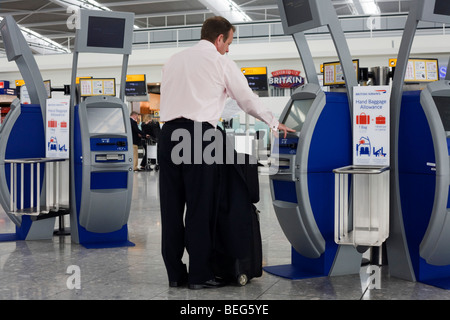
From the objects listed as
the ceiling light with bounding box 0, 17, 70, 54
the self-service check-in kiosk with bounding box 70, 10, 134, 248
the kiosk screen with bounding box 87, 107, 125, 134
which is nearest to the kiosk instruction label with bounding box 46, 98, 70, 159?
the self-service check-in kiosk with bounding box 70, 10, 134, 248

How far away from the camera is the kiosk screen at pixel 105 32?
4.89 meters

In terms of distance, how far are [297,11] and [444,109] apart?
3.68ft

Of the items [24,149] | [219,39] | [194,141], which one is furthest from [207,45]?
[24,149]

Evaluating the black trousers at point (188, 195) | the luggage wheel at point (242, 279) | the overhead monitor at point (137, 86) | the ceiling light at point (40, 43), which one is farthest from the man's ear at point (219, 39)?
the ceiling light at point (40, 43)

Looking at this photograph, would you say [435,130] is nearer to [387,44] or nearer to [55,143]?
[55,143]

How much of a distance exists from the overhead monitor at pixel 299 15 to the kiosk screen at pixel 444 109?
84 centimetres

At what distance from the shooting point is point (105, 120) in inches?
191

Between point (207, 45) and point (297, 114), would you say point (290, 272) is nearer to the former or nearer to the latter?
point (297, 114)

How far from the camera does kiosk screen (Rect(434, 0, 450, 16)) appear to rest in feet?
11.2

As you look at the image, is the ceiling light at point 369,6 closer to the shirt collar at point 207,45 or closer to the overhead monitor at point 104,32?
the overhead monitor at point 104,32

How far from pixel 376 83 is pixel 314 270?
4.81ft

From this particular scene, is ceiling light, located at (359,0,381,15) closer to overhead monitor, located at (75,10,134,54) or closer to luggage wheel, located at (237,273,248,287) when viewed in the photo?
overhead monitor, located at (75,10,134,54)

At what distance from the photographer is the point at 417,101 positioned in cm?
346

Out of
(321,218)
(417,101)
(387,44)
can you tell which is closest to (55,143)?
(321,218)
